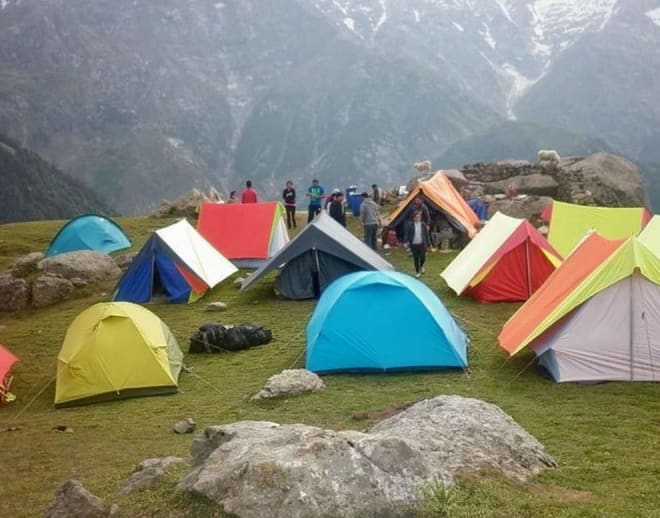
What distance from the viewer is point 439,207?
94.1 ft

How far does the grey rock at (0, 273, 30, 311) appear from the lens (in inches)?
979

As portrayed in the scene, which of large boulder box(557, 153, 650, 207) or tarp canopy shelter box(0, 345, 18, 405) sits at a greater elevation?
large boulder box(557, 153, 650, 207)

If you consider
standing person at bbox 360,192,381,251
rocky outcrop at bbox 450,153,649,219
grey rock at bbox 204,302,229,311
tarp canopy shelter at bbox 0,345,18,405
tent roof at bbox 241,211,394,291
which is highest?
rocky outcrop at bbox 450,153,649,219

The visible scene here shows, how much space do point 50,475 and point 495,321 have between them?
1158 centimetres

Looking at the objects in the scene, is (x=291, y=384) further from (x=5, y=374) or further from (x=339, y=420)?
(x=5, y=374)

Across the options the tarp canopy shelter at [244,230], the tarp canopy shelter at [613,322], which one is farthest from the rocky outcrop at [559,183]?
the tarp canopy shelter at [613,322]

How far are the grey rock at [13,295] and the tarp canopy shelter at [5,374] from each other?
885cm

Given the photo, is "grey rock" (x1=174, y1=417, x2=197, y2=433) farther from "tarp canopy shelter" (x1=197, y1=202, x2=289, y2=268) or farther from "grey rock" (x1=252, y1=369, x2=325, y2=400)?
"tarp canopy shelter" (x1=197, y1=202, x2=289, y2=268)

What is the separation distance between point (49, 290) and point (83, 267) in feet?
6.94

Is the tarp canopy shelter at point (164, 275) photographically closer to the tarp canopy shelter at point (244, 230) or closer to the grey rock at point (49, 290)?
the grey rock at point (49, 290)

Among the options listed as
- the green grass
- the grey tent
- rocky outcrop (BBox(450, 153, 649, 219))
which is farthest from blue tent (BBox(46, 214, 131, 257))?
rocky outcrop (BBox(450, 153, 649, 219))

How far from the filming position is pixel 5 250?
3541cm

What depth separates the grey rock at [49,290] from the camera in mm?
25109

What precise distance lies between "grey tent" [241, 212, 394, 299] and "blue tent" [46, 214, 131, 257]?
13329 mm
